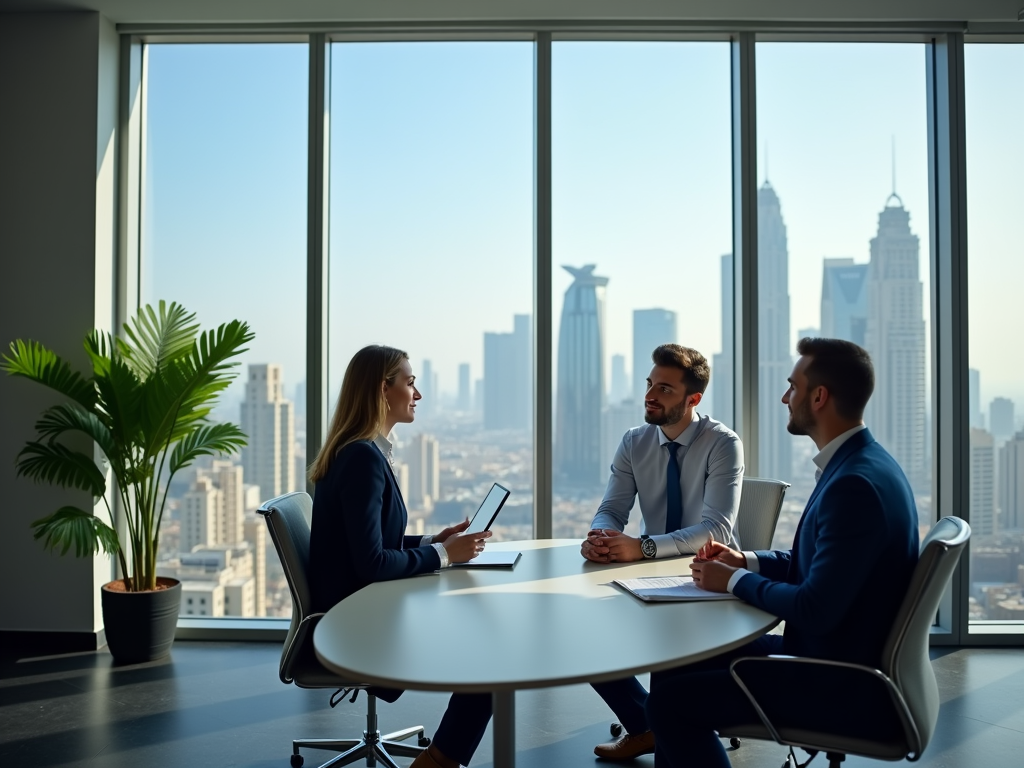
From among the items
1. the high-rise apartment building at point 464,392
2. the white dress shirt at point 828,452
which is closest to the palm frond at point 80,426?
the high-rise apartment building at point 464,392

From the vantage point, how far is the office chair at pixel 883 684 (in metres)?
1.96

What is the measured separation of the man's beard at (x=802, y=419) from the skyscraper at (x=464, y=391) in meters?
2.54

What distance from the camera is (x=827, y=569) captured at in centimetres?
200

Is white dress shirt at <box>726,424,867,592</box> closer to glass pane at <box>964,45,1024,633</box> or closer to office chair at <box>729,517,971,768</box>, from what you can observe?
office chair at <box>729,517,971,768</box>

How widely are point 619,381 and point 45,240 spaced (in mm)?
3246

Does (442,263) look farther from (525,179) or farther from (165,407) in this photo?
(165,407)

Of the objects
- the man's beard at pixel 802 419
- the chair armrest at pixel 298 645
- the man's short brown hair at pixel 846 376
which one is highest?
the man's short brown hair at pixel 846 376

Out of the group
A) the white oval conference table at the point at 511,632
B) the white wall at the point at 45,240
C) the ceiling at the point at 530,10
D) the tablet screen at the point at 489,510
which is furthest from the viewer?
the white wall at the point at 45,240

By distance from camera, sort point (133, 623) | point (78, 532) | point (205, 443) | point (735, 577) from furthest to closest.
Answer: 1. point (205, 443)
2. point (133, 623)
3. point (78, 532)
4. point (735, 577)

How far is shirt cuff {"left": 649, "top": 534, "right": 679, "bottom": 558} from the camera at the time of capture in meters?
2.89

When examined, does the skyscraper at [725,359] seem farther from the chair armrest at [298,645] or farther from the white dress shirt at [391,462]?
the chair armrest at [298,645]

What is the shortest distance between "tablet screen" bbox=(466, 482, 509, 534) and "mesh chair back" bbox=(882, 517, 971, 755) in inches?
49.8

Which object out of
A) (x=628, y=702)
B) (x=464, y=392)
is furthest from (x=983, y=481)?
(x=464, y=392)

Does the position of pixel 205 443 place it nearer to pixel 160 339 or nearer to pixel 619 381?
pixel 160 339
